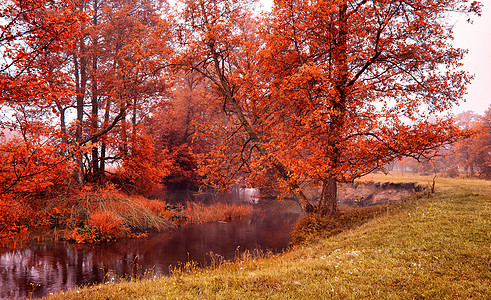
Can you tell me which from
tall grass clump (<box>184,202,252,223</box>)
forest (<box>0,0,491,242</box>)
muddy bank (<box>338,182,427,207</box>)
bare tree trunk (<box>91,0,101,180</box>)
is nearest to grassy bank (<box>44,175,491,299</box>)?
forest (<box>0,0,491,242</box>)

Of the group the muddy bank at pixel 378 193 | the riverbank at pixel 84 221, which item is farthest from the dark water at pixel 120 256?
the muddy bank at pixel 378 193

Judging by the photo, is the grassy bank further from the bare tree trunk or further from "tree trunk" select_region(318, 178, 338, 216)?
the bare tree trunk

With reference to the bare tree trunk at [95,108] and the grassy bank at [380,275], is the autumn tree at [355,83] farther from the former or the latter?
the bare tree trunk at [95,108]

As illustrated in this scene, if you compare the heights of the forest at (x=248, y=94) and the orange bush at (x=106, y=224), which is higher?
the forest at (x=248, y=94)

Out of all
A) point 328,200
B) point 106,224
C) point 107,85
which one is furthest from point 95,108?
point 328,200

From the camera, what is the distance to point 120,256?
1473 centimetres

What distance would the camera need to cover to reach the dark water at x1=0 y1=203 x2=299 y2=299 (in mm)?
11102

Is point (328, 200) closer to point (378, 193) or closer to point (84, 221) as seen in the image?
point (84, 221)

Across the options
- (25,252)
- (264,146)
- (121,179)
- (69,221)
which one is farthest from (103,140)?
(264,146)

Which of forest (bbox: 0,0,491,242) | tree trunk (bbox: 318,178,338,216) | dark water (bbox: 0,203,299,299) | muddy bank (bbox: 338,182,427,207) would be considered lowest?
dark water (bbox: 0,203,299,299)

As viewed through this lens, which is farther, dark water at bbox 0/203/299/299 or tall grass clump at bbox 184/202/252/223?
tall grass clump at bbox 184/202/252/223

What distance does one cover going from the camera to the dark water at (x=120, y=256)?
1110 centimetres

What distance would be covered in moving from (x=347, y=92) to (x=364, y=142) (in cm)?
281

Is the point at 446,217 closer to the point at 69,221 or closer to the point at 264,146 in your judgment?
the point at 264,146
